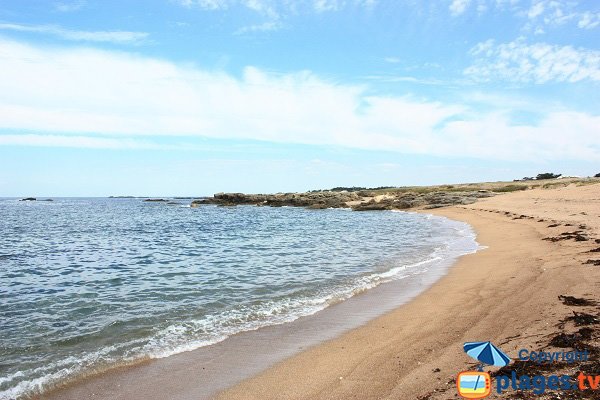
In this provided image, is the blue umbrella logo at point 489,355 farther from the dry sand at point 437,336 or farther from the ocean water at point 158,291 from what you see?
the ocean water at point 158,291

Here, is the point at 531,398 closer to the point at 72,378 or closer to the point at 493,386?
the point at 493,386

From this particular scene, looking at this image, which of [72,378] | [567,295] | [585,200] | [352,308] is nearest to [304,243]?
[352,308]

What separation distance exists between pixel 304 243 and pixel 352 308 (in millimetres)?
13158

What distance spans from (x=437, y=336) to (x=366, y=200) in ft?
251

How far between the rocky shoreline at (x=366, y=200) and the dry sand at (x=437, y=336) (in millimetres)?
49251

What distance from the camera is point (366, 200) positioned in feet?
272

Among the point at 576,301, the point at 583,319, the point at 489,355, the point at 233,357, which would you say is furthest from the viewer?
the point at 576,301

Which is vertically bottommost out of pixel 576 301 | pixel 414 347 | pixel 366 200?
pixel 414 347

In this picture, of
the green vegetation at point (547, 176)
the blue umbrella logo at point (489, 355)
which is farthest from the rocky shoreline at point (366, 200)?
the blue umbrella logo at point (489, 355)

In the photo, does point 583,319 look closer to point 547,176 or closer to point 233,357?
point 233,357

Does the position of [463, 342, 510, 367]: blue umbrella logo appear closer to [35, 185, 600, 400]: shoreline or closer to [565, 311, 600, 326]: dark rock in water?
[35, 185, 600, 400]: shoreline

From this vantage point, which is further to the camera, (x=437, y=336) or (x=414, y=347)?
(x=437, y=336)

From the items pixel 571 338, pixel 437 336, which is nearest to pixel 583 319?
pixel 571 338

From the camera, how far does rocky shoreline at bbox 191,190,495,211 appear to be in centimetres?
6150
